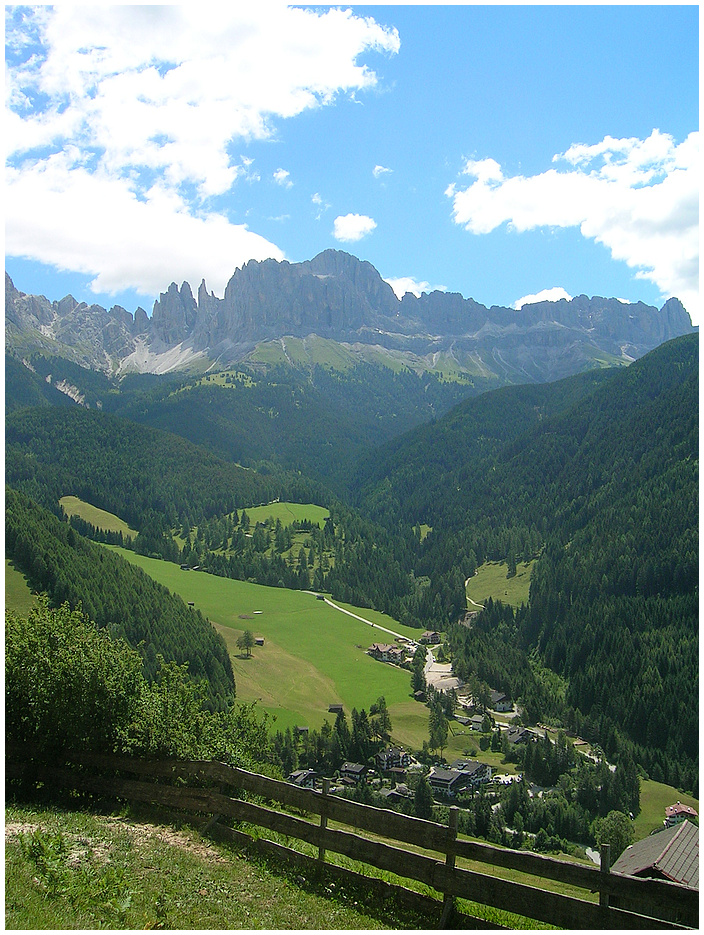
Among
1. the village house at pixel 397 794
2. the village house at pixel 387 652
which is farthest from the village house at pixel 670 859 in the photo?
the village house at pixel 387 652

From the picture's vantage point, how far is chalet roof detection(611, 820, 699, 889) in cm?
3130

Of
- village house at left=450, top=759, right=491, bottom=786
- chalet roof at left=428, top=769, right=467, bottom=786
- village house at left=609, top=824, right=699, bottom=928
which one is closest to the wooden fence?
village house at left=609, top=824, right=699, bottom=928

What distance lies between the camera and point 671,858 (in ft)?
107

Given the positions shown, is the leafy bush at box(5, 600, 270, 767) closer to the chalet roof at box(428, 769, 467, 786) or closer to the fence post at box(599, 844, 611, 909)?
the fence post at box(599, 844, 611, 909)

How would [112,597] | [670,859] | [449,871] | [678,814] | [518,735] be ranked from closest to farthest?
1. [449,871]
2. [670,859]
3. [678,814]
4. [518,735]
5. [112,597]

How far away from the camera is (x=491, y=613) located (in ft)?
616

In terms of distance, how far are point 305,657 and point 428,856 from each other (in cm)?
13616

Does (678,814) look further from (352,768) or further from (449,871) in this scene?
(449,871)

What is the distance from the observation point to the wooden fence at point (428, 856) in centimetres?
1298

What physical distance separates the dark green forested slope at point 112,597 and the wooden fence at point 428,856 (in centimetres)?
9730

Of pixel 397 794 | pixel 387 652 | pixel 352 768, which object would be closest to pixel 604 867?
pixel 397 794

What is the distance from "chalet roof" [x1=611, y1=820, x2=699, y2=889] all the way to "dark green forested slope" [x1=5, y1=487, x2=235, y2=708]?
280 ft

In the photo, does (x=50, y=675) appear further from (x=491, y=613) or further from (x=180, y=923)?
(x=491, y=613)

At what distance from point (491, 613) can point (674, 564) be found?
Answer: 51.6 m
